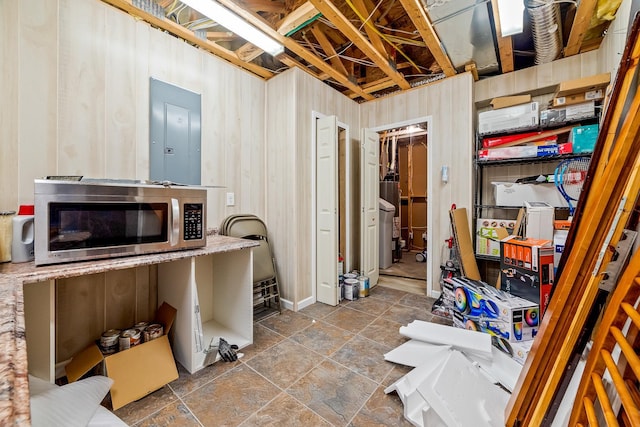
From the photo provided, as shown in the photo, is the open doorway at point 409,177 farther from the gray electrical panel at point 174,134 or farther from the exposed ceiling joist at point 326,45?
the gray electrical panel at point 174,134

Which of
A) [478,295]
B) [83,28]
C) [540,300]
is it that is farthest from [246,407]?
[83,28]

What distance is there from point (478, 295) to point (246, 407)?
6.17 ft

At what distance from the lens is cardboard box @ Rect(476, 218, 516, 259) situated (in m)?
2.65

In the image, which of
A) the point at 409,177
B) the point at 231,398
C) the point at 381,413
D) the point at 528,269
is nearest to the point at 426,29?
the point at 528,269

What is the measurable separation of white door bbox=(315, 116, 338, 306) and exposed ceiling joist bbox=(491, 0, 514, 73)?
5.06 feet

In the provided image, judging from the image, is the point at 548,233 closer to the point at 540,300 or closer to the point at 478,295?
the point at 540,300

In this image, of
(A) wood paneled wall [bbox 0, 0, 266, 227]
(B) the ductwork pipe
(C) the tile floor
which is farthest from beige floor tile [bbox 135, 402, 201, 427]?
(B) the ductwork pipe

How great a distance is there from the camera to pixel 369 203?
339cm

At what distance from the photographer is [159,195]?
1597mm

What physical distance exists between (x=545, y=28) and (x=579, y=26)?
27 centimetres

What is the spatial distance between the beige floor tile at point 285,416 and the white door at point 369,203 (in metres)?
2.08

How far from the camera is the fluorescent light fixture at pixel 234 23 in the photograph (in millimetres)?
1760

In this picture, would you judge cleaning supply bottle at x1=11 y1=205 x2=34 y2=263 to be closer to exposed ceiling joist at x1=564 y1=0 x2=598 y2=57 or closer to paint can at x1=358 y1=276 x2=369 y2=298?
paint can at x1=358 y1=276 x2=369 y2=298

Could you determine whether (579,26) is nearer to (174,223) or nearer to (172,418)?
(174,223)
